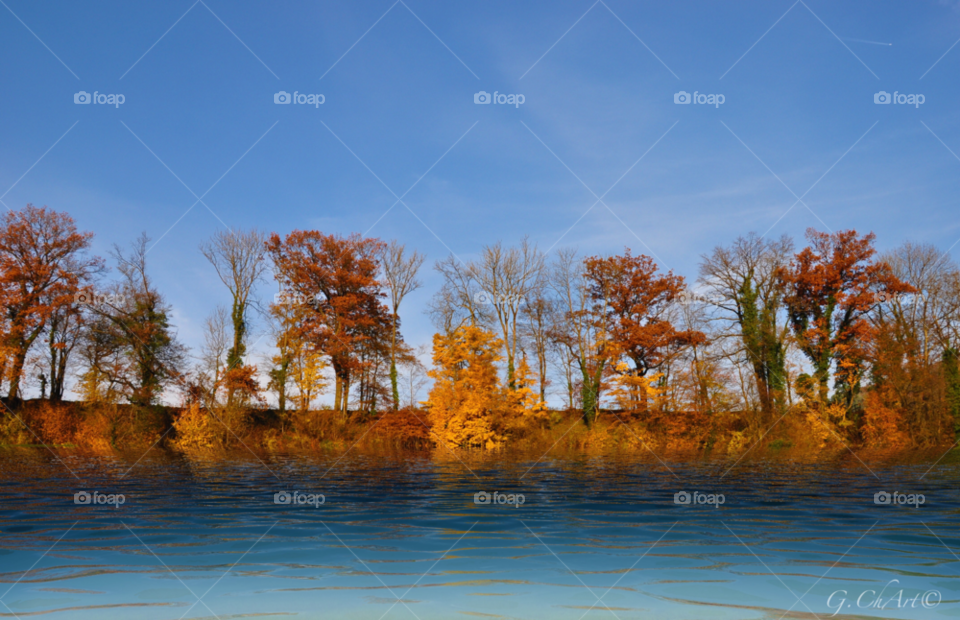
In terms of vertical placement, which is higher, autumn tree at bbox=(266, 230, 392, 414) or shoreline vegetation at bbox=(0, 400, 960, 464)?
autumn tree at bbox=(266, 230, 392, 414)

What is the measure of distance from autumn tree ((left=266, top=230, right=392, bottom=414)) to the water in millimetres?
24775

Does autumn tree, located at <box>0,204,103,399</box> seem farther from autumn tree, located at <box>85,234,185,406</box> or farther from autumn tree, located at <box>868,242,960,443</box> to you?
autumn tree, located at <box>868,242,960,443</box>

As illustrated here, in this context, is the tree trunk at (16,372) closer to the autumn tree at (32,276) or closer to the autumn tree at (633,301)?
the autumn tree at (32,276)

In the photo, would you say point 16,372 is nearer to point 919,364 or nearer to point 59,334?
point 59,334

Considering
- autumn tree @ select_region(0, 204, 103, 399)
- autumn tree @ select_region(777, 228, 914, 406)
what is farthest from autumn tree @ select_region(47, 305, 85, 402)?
autumn tree @ select_region(777, 228, 914, 406)

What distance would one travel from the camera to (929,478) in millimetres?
14102

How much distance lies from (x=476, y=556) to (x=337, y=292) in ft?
113

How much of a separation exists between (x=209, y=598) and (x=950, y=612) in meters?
5.22

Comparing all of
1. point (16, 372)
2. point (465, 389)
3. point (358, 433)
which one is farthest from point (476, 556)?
point (16, 372)

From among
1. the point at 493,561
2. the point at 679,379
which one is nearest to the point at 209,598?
the point at 493,561

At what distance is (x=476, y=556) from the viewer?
5.81m

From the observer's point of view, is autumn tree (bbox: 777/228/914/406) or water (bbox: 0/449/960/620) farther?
autumn tree (bbox: 777/228/914/406)

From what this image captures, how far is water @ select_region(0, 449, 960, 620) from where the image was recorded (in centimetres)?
433

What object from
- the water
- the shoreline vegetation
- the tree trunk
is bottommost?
the shoreline vegetation
